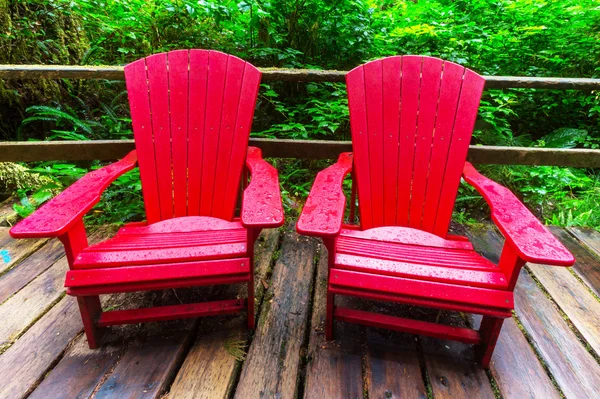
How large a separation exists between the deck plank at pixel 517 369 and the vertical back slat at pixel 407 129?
60 cm

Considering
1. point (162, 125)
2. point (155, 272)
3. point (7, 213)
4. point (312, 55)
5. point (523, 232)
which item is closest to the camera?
point (523, 232)

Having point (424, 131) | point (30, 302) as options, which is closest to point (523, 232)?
point (424, 131)

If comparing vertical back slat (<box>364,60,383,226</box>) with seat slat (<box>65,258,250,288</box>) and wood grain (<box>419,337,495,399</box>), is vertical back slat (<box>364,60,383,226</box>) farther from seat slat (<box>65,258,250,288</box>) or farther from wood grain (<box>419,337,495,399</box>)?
seat slat (<box>65,258,250,288</box>)

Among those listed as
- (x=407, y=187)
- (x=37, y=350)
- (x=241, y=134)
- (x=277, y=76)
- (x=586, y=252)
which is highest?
(x=277, y=76)

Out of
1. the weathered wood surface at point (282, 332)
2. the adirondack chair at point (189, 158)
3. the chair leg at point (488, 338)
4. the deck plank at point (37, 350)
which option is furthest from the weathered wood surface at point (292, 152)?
the chair leg at point (488, 338)

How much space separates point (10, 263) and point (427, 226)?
2.18 meters

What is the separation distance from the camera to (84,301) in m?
1.14

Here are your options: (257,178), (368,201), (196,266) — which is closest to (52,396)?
(196,266)

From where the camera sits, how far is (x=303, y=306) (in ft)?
4.79

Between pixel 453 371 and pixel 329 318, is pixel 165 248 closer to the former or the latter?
pixel 329 318

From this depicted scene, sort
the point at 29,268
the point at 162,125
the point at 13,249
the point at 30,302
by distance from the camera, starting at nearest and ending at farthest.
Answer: the point at 30,302 < the point at 162,125 < the point at 29,268 < the point at 13,249

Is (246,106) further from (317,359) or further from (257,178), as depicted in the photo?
(317,359)

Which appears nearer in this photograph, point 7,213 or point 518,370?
point 518,370

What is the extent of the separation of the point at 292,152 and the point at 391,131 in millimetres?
608
